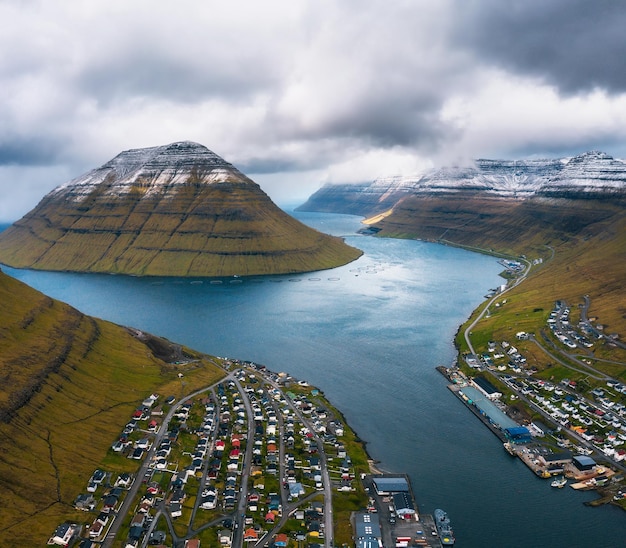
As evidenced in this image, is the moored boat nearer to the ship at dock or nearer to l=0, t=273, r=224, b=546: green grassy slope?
the ship at dock

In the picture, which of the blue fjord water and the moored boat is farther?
the moored boat

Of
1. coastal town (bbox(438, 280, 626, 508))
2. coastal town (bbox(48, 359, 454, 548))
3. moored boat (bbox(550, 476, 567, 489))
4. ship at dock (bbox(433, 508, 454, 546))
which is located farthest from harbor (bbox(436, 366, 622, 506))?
coastal town (bbox(48, 359, 454, 548))

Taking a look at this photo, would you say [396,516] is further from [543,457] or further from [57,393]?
[57,393]

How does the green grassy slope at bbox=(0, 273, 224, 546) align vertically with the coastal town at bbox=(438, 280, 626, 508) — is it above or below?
above

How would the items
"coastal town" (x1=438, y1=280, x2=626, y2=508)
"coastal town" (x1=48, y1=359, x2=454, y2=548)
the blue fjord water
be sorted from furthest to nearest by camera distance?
"coastal town" (x1=438, y1=280, x2=626, y2=508)
the blue fjord water
"coastal town" (x1=48, y1=359, x2=454, y2=548)

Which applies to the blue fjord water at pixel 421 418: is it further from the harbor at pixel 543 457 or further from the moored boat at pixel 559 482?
the harbor at pixel 543 457

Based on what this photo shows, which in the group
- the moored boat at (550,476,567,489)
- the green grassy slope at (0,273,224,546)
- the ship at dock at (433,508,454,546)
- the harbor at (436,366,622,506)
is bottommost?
the ship at dock at (433,508,454,546)

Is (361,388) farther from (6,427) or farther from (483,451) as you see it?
(6,427)
